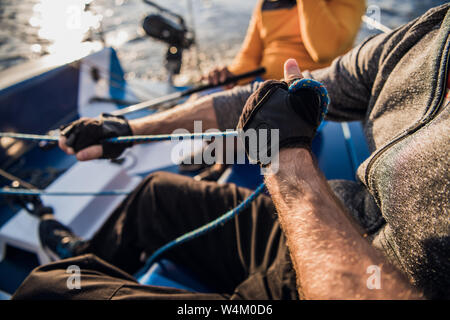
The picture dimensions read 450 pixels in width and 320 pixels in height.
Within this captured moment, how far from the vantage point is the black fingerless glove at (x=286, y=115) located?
0.73m

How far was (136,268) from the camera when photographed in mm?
1278

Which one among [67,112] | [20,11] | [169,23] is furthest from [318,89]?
[20,11]

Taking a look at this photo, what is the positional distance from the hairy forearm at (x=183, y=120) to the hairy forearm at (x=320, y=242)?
607 millimetres

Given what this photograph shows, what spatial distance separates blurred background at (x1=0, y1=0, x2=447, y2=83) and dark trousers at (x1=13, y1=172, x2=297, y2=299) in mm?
2824

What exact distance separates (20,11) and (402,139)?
14609 mm

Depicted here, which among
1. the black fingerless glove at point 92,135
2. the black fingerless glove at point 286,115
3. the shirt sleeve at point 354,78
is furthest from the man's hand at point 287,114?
the black fingerless glove at point 92,135

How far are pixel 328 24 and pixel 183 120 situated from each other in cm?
112

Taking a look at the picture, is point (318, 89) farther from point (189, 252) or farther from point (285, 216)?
point (189, 252)

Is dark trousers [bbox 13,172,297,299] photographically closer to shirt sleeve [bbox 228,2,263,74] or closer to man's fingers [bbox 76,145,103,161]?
man's fingers [bbox 76,145,103,161]

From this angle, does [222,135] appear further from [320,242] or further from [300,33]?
[300,33]

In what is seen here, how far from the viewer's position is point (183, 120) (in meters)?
1.27

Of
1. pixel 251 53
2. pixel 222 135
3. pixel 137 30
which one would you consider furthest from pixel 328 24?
pixel 137 30

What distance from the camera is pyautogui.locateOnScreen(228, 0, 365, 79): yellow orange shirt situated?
162cm

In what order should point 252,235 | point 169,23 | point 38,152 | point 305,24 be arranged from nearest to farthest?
1. point 252,235
2. point 305,24
3. point 38,152
4. point 169,23
